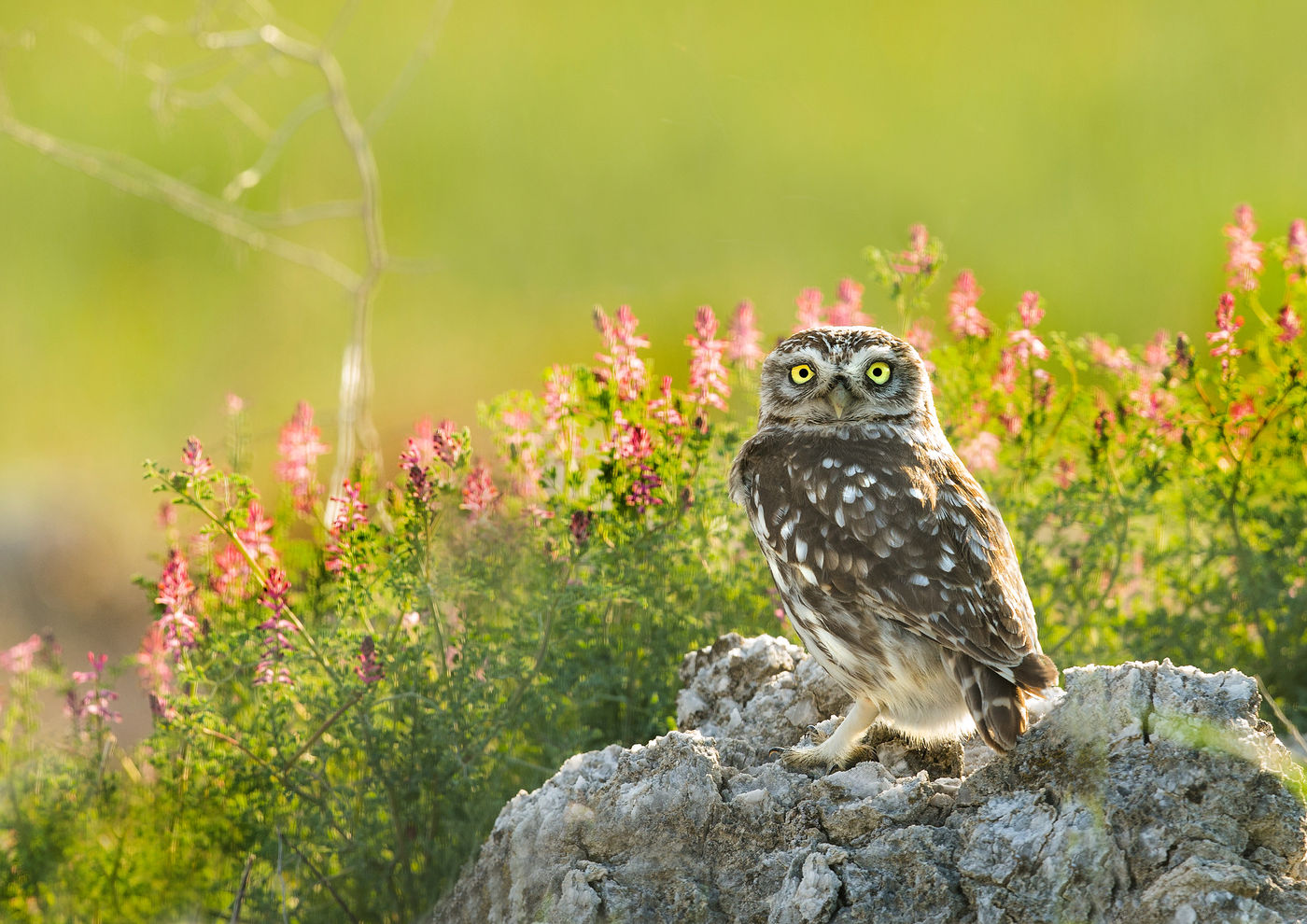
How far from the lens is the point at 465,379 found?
8922mm

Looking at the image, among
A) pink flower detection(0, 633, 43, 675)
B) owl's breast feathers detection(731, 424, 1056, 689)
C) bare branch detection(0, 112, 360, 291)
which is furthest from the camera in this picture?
bare branch detection(0, 112, 360, 291)

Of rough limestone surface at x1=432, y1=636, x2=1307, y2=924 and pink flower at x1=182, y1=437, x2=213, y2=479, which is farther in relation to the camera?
pink flower at x1=182, y1=437, x2=213, y2=479

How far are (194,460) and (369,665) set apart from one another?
678mm

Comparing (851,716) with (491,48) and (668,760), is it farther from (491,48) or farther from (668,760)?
(491,48)

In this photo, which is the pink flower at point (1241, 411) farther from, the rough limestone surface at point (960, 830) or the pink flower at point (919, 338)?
the rough limestone surface at point (960, 830)

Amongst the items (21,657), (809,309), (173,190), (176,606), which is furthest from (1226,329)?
(173,190)

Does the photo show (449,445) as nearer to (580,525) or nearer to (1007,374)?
(580,525)

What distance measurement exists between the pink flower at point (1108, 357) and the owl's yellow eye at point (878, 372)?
62.4 inches

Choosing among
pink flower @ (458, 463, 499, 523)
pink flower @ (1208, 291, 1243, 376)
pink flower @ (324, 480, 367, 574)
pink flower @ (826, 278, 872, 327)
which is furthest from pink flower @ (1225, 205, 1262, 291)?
pink flower @ (324, 480, 367, 574)

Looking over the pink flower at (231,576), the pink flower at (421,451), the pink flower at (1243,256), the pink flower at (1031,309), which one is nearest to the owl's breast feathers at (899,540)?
the pink flower at (421,451)

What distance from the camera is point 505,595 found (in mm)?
3344

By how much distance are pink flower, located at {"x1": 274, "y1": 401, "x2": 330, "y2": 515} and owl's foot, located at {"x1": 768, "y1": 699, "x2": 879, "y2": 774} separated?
5.42ft

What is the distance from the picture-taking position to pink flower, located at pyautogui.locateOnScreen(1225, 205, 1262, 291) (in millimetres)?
4074

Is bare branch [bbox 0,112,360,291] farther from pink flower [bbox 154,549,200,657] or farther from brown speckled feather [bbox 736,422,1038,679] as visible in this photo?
brown speckled feather [bbox 736,422,1038,679]
